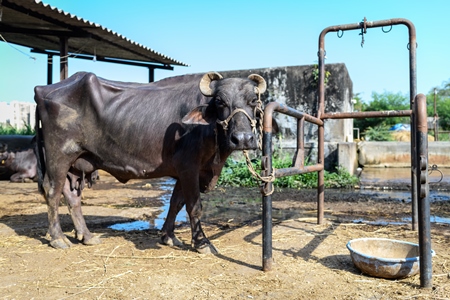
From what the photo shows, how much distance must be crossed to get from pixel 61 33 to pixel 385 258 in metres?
7.57

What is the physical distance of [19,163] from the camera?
32.9 ft

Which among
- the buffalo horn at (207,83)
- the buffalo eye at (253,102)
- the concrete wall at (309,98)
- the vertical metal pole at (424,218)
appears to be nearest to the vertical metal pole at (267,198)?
the buffalo eye at (253,102)

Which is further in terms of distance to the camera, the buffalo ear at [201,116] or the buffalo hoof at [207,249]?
the buffalo hoof at [207,249]

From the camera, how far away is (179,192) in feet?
14.2

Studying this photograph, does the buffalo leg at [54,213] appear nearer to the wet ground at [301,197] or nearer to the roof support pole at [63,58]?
the wet ground at [301,197]

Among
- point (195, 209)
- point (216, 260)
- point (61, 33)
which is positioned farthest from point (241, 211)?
point (61, 33)

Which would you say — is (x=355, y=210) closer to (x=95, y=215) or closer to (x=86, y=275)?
(x=95, y=215)

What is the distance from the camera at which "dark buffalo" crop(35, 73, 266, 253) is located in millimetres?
3805

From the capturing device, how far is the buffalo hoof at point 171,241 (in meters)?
4.05

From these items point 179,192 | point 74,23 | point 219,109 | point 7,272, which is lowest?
point 7,272

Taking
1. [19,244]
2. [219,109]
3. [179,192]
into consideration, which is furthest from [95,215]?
[219,109]

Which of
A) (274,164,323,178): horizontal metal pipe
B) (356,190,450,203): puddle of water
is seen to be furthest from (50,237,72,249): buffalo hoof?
(356,190,450,203): puddle of water

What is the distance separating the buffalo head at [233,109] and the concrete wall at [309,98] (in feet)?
21.1

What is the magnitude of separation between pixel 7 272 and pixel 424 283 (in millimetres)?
3088
